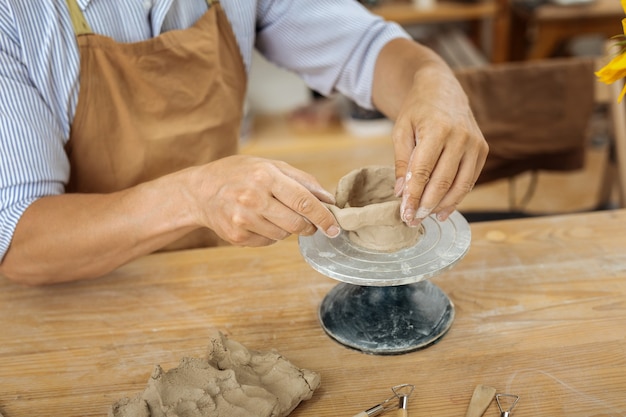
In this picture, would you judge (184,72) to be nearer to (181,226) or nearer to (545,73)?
(181,226)

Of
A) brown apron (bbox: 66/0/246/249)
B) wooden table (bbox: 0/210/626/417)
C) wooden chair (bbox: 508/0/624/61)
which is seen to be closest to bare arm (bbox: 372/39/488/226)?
wooden table (bbox: 0/210/626/417)

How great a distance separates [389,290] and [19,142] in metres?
0.72

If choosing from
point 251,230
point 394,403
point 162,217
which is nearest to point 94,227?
point 162,217

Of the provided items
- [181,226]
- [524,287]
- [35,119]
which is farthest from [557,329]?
[35,119]

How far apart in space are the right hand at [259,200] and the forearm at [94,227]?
0.09m

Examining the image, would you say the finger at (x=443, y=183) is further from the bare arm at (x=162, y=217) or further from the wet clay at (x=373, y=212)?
the bare arm at (x=162, y=217)

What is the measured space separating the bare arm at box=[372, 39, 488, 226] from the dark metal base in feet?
→ 0.49

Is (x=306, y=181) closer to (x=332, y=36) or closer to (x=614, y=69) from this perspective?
(x=614, y=69)

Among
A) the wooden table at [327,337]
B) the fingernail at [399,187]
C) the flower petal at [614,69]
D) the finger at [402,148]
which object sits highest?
the flower petal at [614,69]

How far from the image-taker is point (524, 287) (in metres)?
1.19

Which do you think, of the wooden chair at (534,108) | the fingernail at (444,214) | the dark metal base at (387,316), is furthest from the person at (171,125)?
the wooden chair at (534,108)

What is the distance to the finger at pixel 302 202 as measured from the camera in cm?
99

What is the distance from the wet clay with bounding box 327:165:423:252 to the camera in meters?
1.01

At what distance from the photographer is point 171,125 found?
142 centimetres
